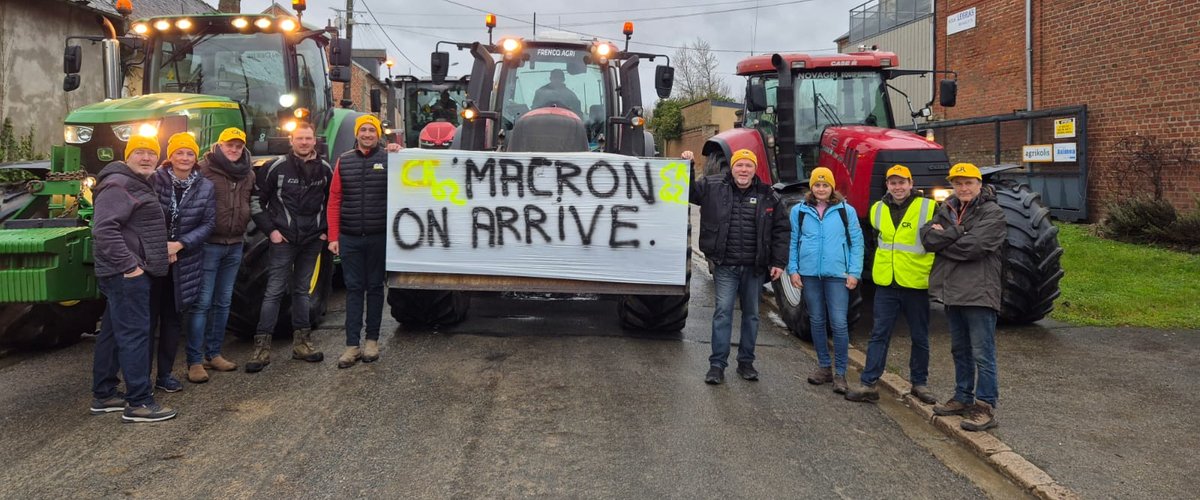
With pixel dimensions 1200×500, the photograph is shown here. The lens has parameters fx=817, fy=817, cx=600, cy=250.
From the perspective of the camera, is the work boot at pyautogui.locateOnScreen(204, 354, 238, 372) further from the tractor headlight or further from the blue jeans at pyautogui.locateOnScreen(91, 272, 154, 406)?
the tractor headlight

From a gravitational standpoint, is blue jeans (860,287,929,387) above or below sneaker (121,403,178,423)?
above

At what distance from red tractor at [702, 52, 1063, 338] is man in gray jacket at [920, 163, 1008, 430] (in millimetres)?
1849

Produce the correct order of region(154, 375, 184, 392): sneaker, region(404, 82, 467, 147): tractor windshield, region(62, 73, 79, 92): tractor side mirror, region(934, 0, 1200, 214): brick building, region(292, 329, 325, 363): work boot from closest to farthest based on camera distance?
1. region(154, 375, 184, 392): sneaker
2. region(292, 329, 325, 363): work boot
3. region(62, 73, 79, 92): tractor side mirror
4. region(934, 0, 1200, 214): brick building
5. region(404, 82, 467, 147): tractor windshield

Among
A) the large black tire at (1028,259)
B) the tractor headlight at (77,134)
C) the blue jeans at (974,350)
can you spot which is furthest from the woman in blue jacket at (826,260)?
the tractor headlight at (77,134)

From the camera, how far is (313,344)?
6883 millimetres

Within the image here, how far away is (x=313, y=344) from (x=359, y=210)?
4.72ft

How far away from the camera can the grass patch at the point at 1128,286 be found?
26.7 ft

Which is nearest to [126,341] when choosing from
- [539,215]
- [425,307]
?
[425,307]

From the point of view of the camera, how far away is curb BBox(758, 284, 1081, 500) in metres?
4.06

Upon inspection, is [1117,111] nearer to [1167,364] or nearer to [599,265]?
[1167,364]

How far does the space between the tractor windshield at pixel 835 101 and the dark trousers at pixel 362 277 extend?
4.66m

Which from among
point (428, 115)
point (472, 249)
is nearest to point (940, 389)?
point (472, 249)

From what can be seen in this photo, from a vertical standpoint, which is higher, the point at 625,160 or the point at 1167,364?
the point at 625,160

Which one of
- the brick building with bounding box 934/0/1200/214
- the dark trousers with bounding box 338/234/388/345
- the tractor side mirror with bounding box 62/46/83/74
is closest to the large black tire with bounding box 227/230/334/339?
the dark trousers with bounding box 338/234/388/345
